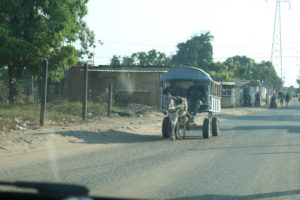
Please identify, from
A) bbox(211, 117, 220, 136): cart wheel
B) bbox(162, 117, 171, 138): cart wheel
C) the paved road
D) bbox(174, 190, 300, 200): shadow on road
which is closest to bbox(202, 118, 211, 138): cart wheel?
bbox(211, 117, 220, 136): cart wheel

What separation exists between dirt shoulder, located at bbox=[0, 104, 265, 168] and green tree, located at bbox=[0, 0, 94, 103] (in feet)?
18.1

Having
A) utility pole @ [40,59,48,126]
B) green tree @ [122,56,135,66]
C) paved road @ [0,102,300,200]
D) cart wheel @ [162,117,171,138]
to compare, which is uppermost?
green tree @ [122,56,135,66]

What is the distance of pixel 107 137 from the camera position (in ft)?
55.3

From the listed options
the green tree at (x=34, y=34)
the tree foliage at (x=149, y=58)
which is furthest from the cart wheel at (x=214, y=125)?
the tree foliage at (x=149, y=58)

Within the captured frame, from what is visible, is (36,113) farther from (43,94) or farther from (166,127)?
(166,127)

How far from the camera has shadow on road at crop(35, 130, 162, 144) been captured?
1561 cm

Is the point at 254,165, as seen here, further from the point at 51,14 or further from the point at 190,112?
the point at 51,14

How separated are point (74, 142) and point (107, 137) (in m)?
2.09

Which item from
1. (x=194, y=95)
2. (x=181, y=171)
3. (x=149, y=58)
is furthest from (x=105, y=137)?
(x=149, y=58)

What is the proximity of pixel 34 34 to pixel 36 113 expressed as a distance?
6.04 m

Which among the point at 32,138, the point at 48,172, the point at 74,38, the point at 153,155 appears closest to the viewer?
the point at 48,172

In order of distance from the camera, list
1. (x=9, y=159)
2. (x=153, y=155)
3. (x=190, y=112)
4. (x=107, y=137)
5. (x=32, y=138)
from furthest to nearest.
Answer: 1. (x=190, y=112)
2. (x=107, y=137)
3. (x=32, y=138)
4. (x=153, y=155)
5. (x=9, y=159)

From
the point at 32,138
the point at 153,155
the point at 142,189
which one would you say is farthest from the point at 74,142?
the point at 142,189

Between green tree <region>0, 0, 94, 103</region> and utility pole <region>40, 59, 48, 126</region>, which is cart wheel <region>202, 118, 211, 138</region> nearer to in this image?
utility pole <region>40, 59, 48, 126</region>
